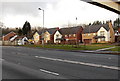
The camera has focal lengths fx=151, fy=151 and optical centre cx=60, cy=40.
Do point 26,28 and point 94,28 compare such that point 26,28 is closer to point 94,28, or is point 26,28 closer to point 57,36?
point 57,36

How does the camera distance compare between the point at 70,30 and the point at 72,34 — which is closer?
the point at 72,34

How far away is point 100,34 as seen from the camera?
6372cm

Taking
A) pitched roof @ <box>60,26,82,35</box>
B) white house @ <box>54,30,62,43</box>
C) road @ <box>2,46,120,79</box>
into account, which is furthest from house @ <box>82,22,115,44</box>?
road @ <box>2,46,120,79</box>

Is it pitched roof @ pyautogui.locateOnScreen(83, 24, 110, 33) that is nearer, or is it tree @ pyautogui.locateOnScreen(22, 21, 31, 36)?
pitched roof @ pyautogui.locateOnScreen(83, 24, 110, 33)

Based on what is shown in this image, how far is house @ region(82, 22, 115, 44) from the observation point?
62122 mm

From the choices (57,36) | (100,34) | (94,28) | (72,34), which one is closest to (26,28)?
(57,36)

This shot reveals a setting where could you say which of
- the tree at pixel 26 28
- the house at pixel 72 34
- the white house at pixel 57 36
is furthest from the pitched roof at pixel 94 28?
the tree at pixel 26 28

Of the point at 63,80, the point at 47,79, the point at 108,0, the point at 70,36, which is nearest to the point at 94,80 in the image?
the point at 63,80

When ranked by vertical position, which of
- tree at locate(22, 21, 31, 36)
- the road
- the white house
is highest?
tree at locate(22, 21, 31, 36)

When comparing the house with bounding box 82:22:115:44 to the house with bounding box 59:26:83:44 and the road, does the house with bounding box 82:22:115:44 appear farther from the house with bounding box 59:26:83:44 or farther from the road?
the road

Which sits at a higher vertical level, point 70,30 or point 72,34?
point 70,30

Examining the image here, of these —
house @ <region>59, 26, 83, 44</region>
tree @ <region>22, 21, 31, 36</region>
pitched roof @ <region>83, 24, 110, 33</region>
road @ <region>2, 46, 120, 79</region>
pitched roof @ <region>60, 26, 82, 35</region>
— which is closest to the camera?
road @ <region>2, 46, 120, 79</region>

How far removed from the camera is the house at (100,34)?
62122mm

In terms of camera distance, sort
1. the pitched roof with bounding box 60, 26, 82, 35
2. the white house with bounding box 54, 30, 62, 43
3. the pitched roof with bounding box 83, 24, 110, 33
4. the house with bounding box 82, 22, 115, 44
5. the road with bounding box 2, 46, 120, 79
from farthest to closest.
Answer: the white house with bounding box 54, 30, 62, 43, the pitched roof with bounding box 60, 26, 82, 35, the pitched roof with bounding box 83, 24, 110, 33, the house with bounding box 82, 22, 115, 44, the road with bounding box 2, 46, 120, 79
